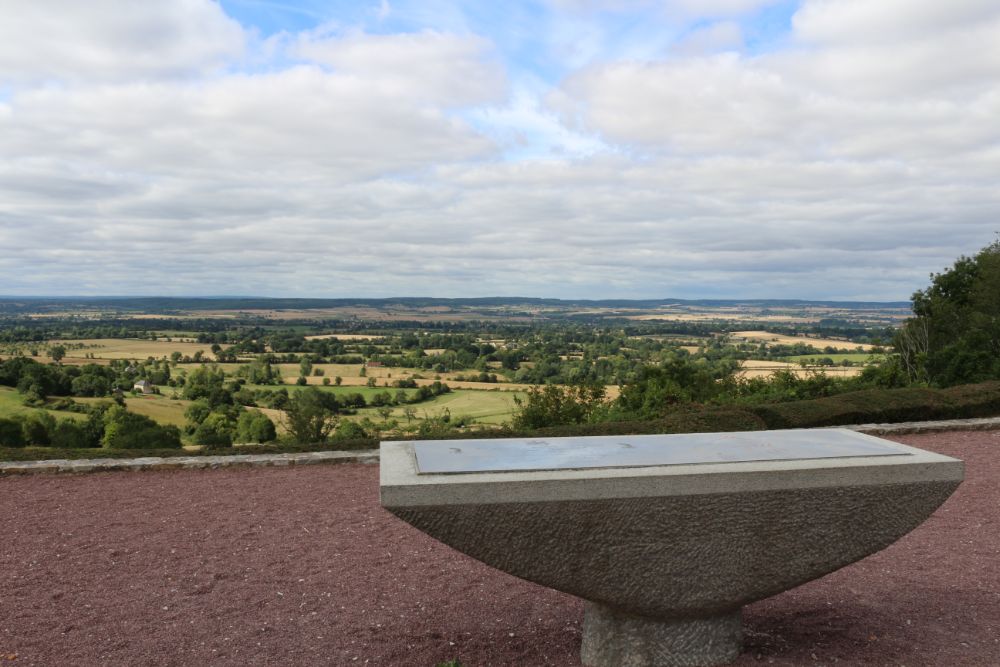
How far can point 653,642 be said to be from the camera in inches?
172

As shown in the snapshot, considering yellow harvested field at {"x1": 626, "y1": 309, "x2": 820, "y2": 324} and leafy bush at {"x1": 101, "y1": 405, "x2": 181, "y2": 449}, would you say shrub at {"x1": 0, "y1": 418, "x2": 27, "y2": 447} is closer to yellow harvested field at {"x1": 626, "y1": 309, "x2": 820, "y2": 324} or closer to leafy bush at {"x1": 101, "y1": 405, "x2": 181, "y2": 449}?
leafy bush at {"x1": 101, "y1": 405, "x2": 181, "y2": 449}

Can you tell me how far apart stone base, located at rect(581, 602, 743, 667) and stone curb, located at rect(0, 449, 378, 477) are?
6133 mm

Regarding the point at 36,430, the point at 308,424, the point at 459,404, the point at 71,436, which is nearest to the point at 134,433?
the point at 71,436

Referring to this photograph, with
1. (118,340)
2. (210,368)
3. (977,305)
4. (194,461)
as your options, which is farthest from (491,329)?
(194,461)

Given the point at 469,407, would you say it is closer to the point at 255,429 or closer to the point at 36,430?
the point at 255,429

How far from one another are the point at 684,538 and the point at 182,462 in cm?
780

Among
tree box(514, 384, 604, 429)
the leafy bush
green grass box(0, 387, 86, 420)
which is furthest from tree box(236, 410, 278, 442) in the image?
tree box(514, 384, 604, 429)

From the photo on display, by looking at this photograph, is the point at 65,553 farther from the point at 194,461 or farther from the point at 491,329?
the point at 491,329

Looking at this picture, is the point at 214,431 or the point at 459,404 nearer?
the point at 214,431

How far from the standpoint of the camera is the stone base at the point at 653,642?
4363mm

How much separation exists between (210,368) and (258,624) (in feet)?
146

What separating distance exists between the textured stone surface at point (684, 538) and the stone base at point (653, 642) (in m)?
0.11

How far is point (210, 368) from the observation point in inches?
1823

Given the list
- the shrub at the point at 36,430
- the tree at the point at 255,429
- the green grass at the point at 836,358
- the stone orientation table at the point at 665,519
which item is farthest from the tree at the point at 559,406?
the green grass at the point at 836,358
